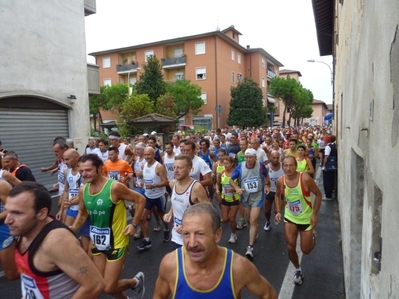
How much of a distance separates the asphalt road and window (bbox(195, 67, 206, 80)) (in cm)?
3526

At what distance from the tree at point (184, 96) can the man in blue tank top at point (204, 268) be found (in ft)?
109

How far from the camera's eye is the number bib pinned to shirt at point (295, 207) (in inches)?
186

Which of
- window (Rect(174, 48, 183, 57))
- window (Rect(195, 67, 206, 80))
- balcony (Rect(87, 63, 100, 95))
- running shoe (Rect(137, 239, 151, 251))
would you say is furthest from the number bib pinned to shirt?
window (Rect(174, 48, 183, 57))

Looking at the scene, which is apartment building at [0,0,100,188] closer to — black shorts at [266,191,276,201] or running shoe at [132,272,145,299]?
black shorts at [266,191,276,201]

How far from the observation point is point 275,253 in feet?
18.8

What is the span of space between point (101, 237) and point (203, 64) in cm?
3862

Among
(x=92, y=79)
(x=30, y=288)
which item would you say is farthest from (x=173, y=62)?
(x=30, y=288)

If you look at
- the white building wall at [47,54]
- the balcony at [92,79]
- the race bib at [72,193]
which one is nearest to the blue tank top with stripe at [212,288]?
the race bib at [72,193]

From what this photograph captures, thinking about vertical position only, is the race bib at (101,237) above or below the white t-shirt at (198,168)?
below

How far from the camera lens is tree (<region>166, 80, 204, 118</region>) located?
35384 mm

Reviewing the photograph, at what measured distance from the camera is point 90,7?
49.0 feet

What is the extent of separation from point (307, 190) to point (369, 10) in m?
2.99

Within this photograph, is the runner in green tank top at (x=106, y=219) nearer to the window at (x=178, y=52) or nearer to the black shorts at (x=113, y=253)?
the black shorts at (x=113, y=253)

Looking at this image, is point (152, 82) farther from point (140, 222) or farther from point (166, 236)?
point (140, 222)
